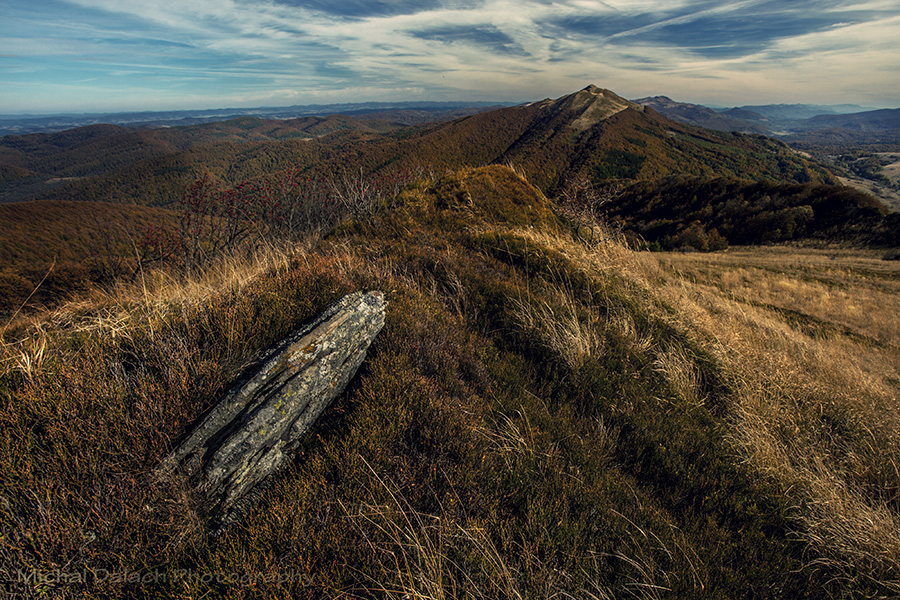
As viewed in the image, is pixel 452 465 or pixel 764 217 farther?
pixel 764 217

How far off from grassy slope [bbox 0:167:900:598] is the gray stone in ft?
0.45

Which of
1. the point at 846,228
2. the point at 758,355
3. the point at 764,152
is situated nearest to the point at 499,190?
the point at 758,355

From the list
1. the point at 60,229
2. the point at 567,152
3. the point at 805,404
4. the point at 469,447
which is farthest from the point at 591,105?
the point at 60,229

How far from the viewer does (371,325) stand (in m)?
3.38

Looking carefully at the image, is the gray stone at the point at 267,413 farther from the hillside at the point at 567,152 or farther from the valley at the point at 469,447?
the hillside at the point at 567,152

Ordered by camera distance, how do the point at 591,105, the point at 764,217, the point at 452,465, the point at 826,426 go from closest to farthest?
1. the point at 452,465
2. the point at 826,426
3. the point at 764,217
4. the point at 591,105

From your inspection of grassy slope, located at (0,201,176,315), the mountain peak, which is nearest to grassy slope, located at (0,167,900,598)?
grassy slope, located at (0,201,176,315)

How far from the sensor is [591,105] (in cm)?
13088

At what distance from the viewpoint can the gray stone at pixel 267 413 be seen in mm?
2065

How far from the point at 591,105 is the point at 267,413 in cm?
15849

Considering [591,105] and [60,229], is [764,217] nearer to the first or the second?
[60,229]

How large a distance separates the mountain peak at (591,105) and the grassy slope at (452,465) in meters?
129

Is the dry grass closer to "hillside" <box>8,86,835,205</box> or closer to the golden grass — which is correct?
the golden grass

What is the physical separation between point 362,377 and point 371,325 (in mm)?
567
